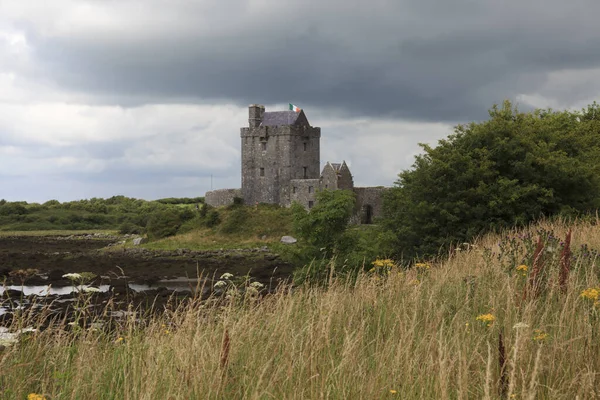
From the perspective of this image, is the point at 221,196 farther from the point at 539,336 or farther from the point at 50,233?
the point at 539,336

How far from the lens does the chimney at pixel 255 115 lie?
62934mm

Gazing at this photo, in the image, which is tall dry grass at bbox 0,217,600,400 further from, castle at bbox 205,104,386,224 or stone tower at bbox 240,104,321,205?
stone tower at bbox 240,104,321,205

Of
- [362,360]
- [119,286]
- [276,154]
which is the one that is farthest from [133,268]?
[362,360]

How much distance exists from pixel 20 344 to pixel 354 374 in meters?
3.98

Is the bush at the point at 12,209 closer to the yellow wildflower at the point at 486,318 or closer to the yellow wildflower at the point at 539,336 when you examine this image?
the yellow wildflower at the point at 486,318

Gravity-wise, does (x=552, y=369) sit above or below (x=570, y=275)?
below

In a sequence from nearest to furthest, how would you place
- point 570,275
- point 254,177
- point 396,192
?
point 570,275 < point 396,192 < point 254,177

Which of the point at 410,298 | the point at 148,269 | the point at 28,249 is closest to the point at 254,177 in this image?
the point at 28,249

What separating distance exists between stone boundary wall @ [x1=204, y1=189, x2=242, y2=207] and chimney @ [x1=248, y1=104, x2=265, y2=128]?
656cm

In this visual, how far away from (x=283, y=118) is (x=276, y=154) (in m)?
3.63

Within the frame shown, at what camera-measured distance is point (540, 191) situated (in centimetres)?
2475

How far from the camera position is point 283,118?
62500 mm

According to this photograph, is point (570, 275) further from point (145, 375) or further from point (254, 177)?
point (254, 177)

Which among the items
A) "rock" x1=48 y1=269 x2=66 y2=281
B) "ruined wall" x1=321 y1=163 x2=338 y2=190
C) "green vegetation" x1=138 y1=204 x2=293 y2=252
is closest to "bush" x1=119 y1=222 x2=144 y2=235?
"green vegetation" x1=138 y1=204 x2=293 y2=252
